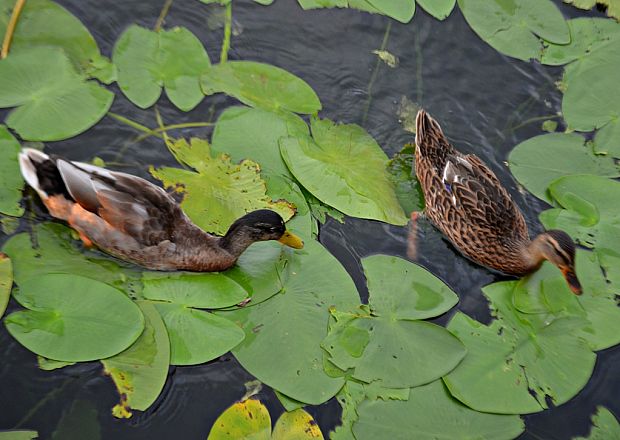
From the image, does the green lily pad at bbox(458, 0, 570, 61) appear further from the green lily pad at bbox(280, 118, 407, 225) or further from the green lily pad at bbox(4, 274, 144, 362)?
the green lily pad at bbox(4, 274, 144, 362)

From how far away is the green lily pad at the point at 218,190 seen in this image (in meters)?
5.91

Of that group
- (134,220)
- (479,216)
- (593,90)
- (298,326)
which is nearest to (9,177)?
(134,220)

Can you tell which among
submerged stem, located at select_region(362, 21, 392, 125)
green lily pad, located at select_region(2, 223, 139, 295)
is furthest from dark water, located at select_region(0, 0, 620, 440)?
green lily pad, located at select_region(2, 223, 139, 295)

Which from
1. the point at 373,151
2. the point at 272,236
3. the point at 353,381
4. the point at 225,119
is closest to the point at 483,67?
the point at 373,151

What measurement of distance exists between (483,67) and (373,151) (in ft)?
6.30

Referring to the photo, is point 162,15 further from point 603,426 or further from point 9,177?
point 603,426

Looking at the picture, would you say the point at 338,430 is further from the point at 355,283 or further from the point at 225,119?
the point at 225,119

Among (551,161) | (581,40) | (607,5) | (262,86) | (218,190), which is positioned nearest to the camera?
(218,190)

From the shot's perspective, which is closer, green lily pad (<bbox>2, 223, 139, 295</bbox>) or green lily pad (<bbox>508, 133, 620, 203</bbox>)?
green lily pad (<bbox>2, 223, 139, 295</bbox>)

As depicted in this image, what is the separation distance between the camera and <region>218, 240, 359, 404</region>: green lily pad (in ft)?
16.8

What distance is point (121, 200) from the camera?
5.44 m

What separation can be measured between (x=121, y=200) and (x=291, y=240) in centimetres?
130

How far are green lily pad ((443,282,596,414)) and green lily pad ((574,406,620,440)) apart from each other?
305 mm

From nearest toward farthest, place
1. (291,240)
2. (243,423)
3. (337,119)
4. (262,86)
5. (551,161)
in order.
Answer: (243,423) < (291,240) < (262,86) < (551,161) < (337,119)
